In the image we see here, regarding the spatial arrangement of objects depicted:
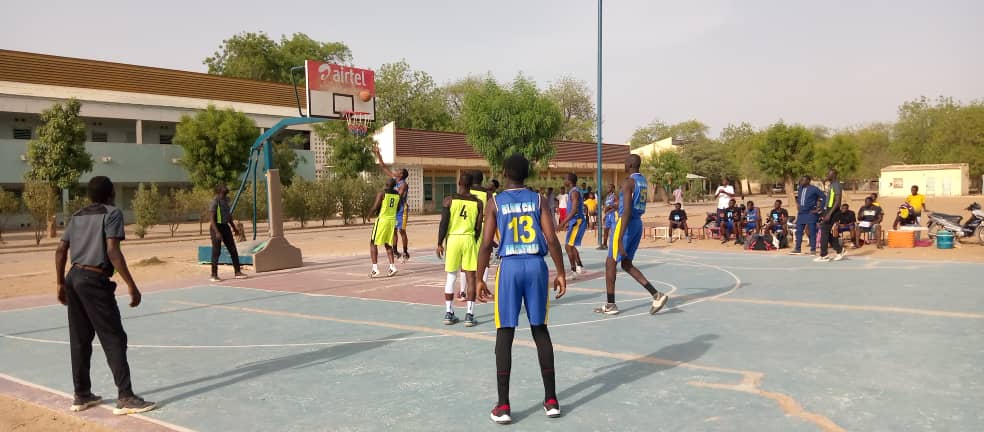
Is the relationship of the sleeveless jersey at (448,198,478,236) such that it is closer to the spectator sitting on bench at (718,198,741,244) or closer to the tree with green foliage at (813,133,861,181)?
the spectator sitting on bench at (718,198,741,244)

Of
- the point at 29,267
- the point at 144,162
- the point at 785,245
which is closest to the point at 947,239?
the point at 785,245

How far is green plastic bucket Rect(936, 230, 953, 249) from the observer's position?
1645 centimetres

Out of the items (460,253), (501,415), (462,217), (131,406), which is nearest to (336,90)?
(462,217)

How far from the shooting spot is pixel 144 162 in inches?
1491

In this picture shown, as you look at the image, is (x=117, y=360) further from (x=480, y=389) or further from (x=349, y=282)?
(x=349, y=282)

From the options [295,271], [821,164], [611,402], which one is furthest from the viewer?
[821,164]

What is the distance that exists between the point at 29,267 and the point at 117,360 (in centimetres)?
1570

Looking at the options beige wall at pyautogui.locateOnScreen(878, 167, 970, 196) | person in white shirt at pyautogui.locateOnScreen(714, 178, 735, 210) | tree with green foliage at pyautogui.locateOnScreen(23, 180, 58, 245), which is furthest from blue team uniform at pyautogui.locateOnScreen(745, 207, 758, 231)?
beige wall at pyautogui.locateOnScreen(878, 167, 970, 196)

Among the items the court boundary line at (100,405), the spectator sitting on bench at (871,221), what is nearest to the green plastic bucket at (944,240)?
the spectator sitting on bench at (871,221)

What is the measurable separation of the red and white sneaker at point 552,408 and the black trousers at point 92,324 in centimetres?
333

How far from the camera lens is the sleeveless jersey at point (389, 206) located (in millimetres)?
12711

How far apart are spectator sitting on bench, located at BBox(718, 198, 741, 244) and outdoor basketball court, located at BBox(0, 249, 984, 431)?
799 cm

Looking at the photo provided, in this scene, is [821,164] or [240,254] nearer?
[240,254]

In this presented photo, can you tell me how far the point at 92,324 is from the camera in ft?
18.0
